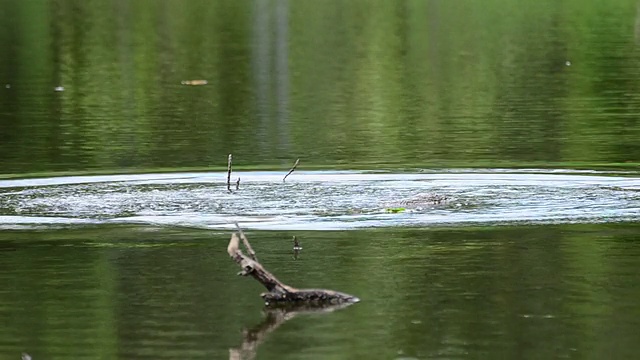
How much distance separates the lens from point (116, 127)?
100 ft

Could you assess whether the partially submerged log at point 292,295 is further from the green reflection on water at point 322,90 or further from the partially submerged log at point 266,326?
the green reflection on water at point 322,90

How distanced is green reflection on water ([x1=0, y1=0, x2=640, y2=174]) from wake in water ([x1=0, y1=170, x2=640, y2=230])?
175 cm

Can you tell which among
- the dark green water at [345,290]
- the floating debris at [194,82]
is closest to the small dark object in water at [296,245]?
the dark green water at [345,290]

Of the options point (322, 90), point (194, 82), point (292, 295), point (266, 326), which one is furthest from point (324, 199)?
point (194, 82)

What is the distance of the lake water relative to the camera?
12.5 meters

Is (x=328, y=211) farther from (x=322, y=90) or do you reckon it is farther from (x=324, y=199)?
(x=322, y=90)

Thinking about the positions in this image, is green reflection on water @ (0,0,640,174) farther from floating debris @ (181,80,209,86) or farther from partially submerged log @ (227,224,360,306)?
partially submerged log @ (227,224,360,306)

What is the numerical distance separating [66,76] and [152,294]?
32.0 meters

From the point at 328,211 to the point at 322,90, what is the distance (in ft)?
73.3

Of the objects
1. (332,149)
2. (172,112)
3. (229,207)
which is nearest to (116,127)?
(172,112)

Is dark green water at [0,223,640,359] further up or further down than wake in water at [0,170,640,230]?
further down

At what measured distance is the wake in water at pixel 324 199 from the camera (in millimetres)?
18000

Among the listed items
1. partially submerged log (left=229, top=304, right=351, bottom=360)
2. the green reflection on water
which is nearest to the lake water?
partially submerged log (left=229, top=304, right=351, bottom=360)

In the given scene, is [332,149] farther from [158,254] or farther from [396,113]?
[158,254]
